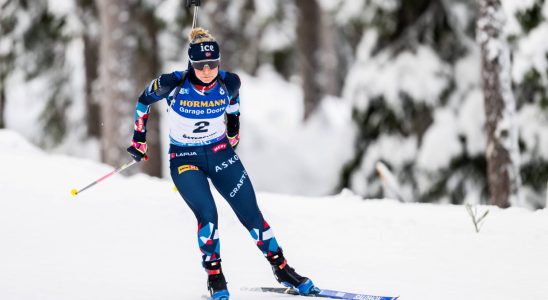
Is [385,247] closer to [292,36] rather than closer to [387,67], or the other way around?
[387,67]

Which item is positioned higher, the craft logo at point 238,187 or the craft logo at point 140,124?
the craft logo at point 140,124

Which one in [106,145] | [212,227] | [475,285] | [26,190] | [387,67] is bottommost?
[475,285]

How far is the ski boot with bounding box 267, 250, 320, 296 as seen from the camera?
249 inches

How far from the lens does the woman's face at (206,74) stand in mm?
6223

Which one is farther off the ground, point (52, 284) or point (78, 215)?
point (78, 215)

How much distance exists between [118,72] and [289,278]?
353 inches

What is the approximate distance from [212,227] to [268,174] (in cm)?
1532

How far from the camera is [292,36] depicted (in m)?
26.8

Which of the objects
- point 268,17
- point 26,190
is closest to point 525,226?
point 26,190

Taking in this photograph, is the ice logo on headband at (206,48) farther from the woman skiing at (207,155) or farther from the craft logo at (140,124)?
the craft logo at (140,124)

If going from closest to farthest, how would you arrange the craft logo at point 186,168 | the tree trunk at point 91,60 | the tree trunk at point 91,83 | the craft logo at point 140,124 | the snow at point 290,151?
the craft logo at point 186,168 → the craft logo at point 140,124 → the tree trunk at point 91,60 → the tree trunk at point 91,83 → the snow at point 290,151

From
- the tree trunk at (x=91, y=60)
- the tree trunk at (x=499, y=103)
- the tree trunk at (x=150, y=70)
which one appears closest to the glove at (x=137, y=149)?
the tree trunk at (x=499, y=103)

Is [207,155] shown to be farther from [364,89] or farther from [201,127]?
[364,89]

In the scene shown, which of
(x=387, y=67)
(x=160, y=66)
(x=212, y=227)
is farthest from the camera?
(x=160, y=66)
